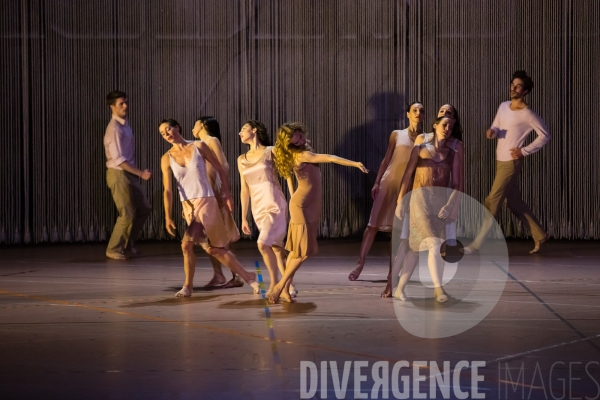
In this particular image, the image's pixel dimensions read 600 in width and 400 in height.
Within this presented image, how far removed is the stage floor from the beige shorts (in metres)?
0.43

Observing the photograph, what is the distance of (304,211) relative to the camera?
6875 millimetres

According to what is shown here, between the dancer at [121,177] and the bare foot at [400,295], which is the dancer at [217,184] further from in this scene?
the dancer at [121,177]

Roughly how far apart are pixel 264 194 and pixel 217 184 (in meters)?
0.76

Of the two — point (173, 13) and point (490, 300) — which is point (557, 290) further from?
point (173, 13)

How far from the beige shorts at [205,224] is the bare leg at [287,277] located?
2.25 ft

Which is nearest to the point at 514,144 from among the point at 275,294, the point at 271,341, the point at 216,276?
the point at 216,276

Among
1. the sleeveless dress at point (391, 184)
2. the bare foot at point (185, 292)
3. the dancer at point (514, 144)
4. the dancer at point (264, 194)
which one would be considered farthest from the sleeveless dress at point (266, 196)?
the dancer at point (514, 144)

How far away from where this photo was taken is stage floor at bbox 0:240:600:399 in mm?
4496

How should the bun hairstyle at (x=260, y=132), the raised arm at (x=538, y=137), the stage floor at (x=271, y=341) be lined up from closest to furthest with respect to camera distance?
the stage floor at (x=271, y=341) → the bun hairstyle at (x=260, y=132) → the raised arm at (x=538, y=137)

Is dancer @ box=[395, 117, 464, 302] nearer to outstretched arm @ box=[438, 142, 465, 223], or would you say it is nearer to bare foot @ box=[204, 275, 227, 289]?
outstretched arm @ box=[438, 142, 465, 223]

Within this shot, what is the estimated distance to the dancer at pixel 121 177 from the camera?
33.6 ft

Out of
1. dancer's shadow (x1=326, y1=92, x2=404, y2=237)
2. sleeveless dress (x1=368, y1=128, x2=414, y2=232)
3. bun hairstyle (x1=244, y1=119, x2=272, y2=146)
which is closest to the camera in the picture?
bun hairstyle (x1=244, y1=119, x2=272, y2=146)

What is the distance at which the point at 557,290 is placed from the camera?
24.8 feet

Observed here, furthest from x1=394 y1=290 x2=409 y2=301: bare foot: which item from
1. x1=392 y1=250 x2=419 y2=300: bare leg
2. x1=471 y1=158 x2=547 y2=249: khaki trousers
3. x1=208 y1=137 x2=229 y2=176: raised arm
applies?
x1=471 y1=158 x2=547 y2=249: khaki trousers
